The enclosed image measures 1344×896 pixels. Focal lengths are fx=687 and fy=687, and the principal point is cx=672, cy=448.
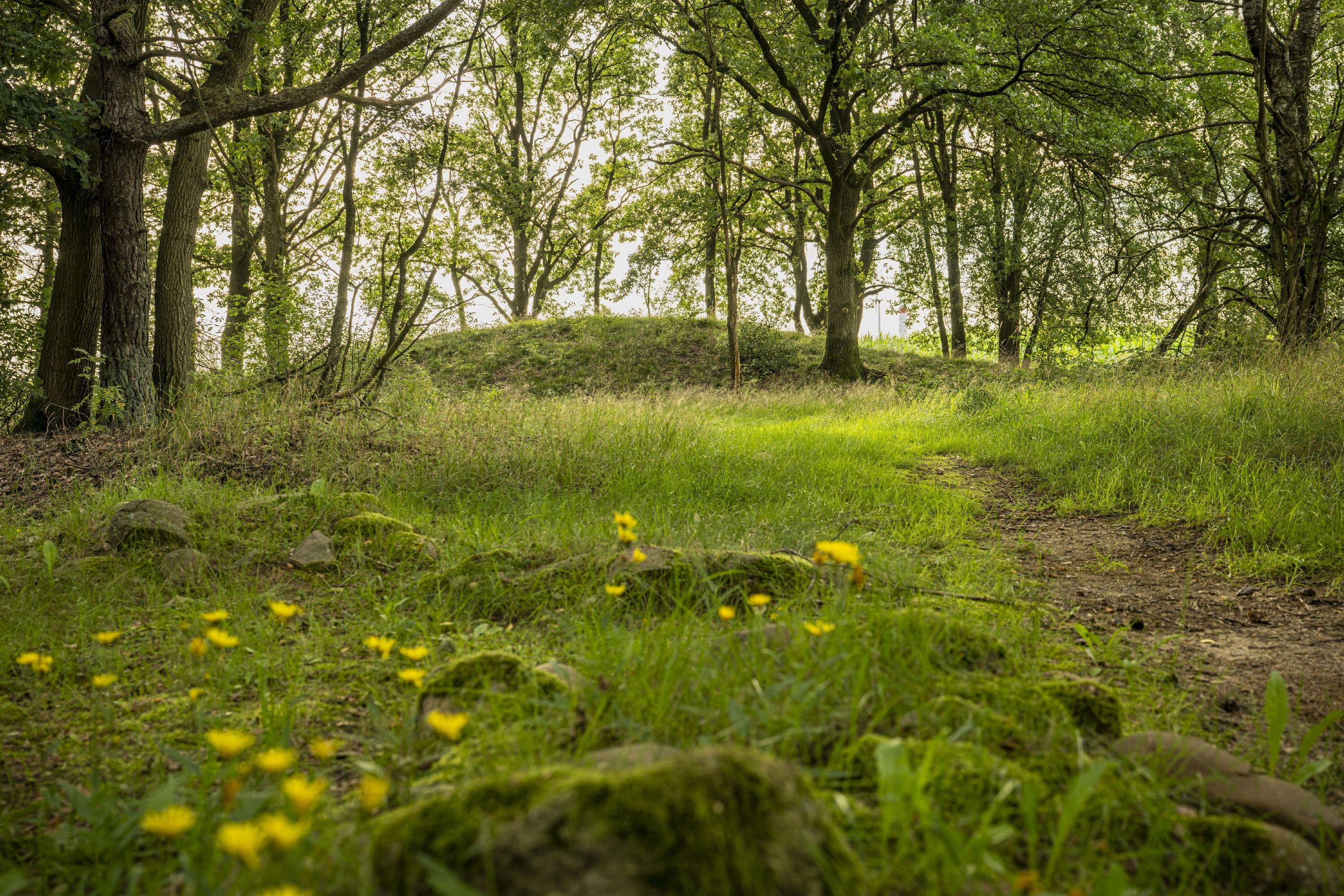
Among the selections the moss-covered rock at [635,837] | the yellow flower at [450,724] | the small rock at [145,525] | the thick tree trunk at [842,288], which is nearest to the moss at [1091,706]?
the moss-covered rock at [635,837]

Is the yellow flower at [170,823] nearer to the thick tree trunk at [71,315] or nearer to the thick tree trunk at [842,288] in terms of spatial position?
the thick tree trunk at [71,315]

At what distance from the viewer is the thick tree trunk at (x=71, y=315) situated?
7.77m

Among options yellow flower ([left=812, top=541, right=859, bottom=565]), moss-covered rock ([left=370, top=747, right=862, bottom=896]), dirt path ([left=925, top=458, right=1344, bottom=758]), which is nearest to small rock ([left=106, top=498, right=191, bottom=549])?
moss-covered rock ([left=370, top=747, right=862, bottom=896])

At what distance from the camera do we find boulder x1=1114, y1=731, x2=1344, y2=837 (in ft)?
4.90

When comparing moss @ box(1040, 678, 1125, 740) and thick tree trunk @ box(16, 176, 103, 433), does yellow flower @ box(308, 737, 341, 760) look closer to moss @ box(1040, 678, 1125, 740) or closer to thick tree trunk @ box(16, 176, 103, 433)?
moss @ box(1040, 678, 1125, 740)

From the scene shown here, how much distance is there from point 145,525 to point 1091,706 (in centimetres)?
446

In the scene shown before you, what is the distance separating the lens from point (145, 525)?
377 cm

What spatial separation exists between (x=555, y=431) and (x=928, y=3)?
13.4 meters

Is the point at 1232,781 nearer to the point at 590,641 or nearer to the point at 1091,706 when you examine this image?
the point at 1091,706

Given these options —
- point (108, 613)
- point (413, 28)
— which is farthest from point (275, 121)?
point (108, 613)

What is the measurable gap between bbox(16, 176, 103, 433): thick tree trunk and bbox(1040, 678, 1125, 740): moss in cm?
958

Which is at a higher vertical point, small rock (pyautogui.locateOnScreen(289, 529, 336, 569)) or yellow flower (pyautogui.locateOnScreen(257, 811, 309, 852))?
yellow flower (pyautogui.locateOnScreen(257, 811, 309, 852))

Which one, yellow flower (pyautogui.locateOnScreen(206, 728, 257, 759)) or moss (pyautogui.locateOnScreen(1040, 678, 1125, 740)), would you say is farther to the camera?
moss (pyautogui.locateOnScreen(1040, 678, 1125, 740))

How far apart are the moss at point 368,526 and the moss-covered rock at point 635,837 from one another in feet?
10.1
